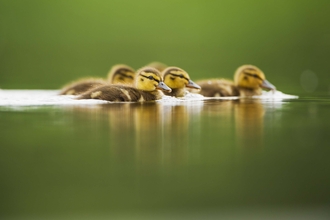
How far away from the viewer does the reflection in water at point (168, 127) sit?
1.35m

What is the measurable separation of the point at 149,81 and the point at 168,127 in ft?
2.76

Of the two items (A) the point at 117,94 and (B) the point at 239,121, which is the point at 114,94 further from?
(B) the point at 239,121

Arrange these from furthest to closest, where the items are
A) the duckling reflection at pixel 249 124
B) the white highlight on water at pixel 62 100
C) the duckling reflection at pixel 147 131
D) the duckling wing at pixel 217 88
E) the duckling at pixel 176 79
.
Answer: the duckling wing at pixel 217 88 → the duckling at pixel 176 79 → the white highlight on water at pixel 62 100 → the duckling reflection at pixel 249 124 → the duckling reflection at pixel 147 131

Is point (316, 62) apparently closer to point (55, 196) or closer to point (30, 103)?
point (30, 103)

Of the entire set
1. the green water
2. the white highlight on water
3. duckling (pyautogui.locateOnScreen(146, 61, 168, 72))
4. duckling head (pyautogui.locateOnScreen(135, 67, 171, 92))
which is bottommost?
the green water

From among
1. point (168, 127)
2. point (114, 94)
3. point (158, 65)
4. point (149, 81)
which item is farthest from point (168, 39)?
point (168, 127)

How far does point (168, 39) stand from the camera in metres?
3.90

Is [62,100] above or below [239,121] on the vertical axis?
above

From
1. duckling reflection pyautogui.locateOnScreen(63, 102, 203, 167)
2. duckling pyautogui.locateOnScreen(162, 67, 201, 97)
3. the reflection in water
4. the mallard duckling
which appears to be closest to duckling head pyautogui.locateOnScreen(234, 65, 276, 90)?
the mallard duckling

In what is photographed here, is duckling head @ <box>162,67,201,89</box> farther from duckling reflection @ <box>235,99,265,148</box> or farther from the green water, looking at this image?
the green water

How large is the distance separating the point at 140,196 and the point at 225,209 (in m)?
0.25

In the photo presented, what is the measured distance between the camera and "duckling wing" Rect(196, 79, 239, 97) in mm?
2959

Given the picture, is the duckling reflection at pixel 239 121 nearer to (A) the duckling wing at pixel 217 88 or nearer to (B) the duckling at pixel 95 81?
(A) the duckling wing at pixel 217 88

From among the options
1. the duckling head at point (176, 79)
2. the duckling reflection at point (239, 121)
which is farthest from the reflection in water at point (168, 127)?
the duckling head at point (176, 79)
